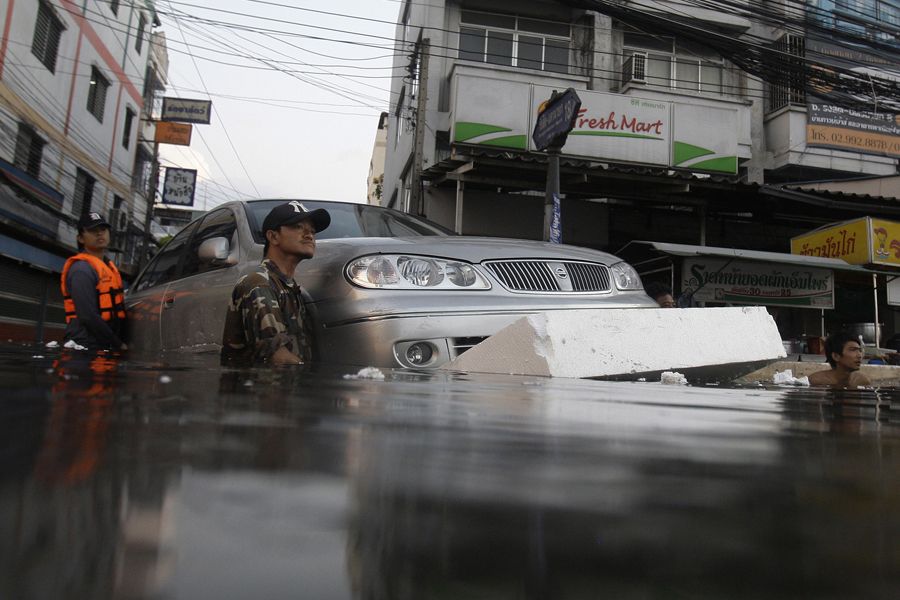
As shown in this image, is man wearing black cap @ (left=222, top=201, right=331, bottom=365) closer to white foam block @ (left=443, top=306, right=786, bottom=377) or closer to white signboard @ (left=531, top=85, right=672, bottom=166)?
white foam block @ (left=443, top=306, right=786, bottom=377)

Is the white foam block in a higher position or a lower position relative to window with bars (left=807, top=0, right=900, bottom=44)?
lower

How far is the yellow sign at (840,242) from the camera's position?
37.4 ft

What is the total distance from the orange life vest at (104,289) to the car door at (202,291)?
2.09ft

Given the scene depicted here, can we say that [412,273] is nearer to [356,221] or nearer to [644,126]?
[356,221]

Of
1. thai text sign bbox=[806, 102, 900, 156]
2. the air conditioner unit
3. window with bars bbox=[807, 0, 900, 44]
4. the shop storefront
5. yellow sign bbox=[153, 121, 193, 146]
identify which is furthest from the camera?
yellow sign bbox=[153, 121, 193, 146]

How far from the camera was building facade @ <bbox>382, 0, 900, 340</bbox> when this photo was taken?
1239cm

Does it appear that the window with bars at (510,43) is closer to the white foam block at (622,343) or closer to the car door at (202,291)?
the car door at (202,291)

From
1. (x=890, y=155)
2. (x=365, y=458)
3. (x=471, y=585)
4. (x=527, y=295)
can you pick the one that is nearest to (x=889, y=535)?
(x=471, y=585)

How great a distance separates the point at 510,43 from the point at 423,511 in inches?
645

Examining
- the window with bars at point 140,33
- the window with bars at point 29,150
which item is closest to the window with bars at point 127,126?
the window with bars at point 140,33

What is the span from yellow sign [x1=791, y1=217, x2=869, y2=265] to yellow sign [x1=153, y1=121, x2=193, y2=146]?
19022 mm

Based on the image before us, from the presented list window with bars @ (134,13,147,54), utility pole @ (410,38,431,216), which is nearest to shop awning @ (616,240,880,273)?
utility pole @ (410,38,431,216)

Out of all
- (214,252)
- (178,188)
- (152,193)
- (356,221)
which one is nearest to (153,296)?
(214,252)

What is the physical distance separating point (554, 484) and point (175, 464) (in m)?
0.29
